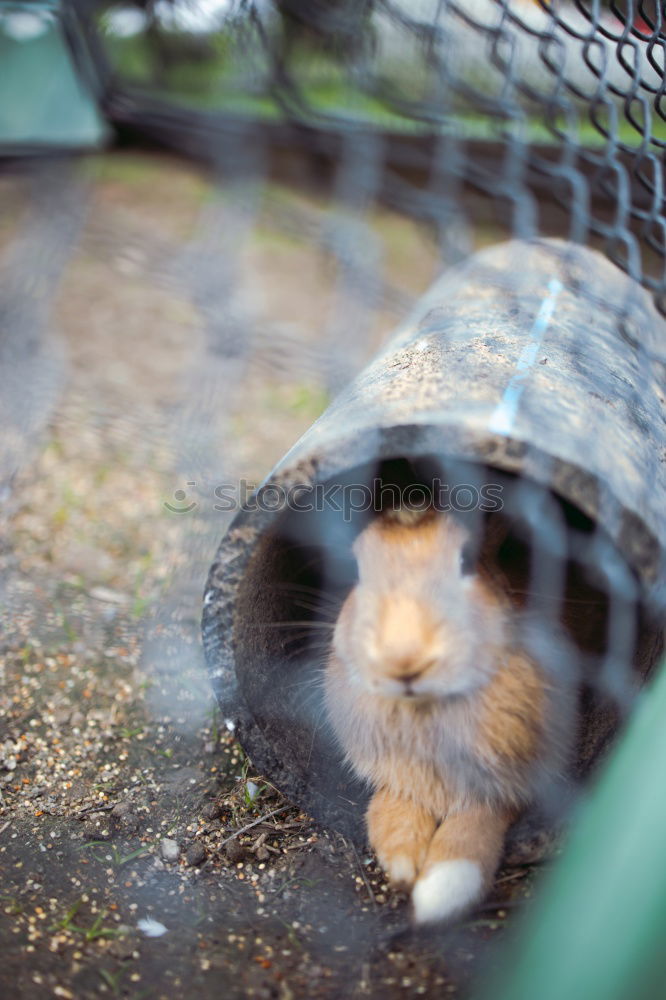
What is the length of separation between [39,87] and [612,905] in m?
2.60

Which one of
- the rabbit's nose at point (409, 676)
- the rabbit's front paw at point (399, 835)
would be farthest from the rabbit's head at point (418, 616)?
the rabbit's front paw at point (399, 835)

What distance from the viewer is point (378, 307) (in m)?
2.18

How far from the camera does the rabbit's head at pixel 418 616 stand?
0.91 meters

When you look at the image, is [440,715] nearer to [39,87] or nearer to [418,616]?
[418,616]

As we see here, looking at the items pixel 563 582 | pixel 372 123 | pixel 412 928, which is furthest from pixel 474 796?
pixel 372 123

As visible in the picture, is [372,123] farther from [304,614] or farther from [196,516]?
[304,614]

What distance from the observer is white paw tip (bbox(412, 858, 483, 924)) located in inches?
37.1

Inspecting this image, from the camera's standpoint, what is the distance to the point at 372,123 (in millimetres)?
2766

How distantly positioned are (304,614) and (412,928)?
17.3 inches

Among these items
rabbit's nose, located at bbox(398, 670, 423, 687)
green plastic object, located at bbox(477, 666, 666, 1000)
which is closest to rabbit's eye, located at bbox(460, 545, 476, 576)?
rabbit's nose, located at bbox(398, 670, 423, 687)

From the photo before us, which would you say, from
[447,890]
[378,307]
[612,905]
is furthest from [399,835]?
[378,307]

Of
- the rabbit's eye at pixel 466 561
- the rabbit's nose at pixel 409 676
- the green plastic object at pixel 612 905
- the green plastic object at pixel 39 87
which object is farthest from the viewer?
the green plastic object at pixel 39 87

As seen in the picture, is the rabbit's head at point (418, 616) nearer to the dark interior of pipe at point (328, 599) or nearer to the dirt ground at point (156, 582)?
the dark interior of pipe at point (328, 599)

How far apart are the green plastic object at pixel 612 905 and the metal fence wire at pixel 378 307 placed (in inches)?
10.8
